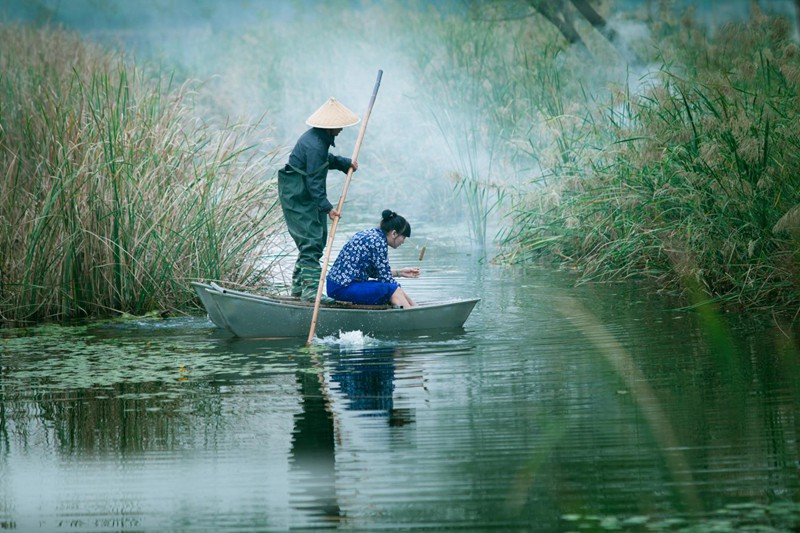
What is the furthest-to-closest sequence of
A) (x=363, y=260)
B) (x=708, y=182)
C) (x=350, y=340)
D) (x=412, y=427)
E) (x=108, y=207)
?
(x=108, y=207)
(x=708, y=182)
(x=363, y=260)
(x=350, y=340)
(x=412, y=427)

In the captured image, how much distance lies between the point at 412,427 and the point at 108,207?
14.9ft

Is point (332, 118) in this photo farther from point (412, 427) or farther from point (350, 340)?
point (412, 427)

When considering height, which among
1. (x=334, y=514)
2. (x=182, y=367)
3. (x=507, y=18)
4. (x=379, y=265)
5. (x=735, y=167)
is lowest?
(x=334, y=514)

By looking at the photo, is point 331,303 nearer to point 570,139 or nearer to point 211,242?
point 211,242

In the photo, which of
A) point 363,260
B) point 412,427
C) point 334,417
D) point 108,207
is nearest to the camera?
point 412,427

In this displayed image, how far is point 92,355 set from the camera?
343 inches

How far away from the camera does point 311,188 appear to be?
31.2 feet

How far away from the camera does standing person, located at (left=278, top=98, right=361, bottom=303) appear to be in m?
9.52

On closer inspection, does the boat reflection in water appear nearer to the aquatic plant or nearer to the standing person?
the standing person

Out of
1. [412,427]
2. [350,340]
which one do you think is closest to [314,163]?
[350,340]

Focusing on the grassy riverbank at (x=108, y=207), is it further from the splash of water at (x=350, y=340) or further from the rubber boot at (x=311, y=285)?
the splash of water at (x=350, y=340)

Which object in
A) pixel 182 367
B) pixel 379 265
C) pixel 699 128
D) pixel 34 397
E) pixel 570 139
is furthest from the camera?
pixel 570 139

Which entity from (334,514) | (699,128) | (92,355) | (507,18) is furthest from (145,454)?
(507,18)

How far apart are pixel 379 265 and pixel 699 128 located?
281 cm
